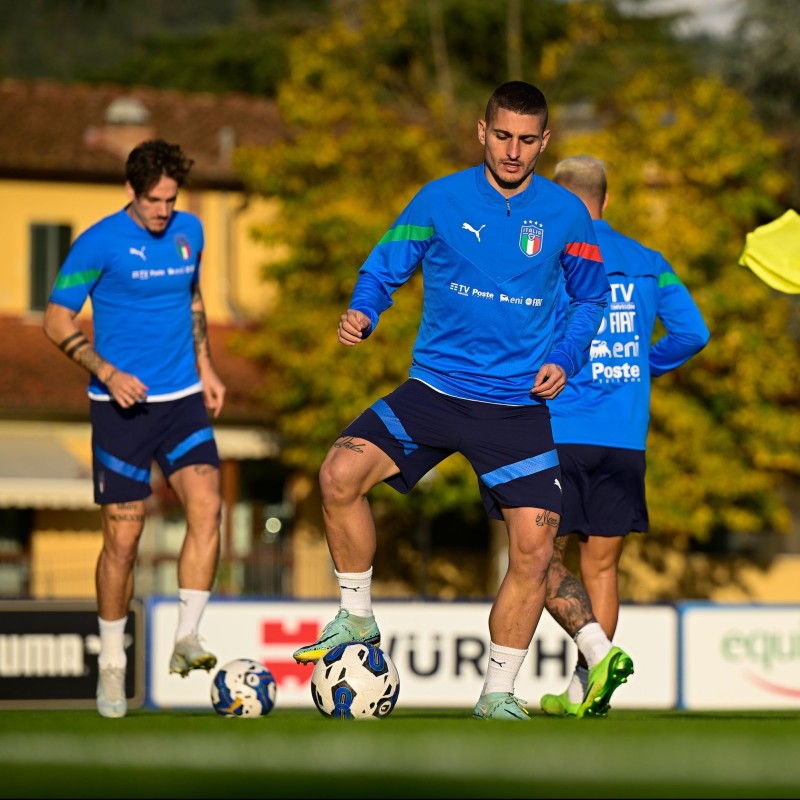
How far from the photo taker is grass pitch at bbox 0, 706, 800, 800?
454cm

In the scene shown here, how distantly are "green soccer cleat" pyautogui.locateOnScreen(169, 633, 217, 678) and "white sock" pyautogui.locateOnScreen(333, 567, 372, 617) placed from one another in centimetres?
149

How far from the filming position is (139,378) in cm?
906

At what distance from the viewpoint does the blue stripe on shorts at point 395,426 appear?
7.29m

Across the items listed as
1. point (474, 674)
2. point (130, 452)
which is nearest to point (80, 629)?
point (474, 674)

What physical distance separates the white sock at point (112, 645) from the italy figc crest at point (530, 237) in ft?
9.76

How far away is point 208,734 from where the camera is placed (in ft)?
18.7

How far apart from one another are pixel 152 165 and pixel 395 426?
2.41 meters

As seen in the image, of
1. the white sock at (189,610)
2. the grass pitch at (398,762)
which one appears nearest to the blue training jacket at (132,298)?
the white sock at (189,610)

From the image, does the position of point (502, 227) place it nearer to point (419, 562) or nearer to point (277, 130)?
point (419, 562)

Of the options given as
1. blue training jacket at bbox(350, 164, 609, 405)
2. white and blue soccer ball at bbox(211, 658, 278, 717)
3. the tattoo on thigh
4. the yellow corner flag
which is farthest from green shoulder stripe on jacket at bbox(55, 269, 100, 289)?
the yellow corner flag

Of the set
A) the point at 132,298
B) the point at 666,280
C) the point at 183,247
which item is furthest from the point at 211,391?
the point at 666,280

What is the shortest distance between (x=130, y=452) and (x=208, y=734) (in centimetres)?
348

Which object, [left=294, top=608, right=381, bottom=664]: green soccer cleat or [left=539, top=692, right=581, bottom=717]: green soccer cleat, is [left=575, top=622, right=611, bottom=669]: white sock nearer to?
[left=539, top=692, right=581, bottom=717]: green soccer cleat

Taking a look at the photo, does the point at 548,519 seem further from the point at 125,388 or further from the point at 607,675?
the point at 125,388
